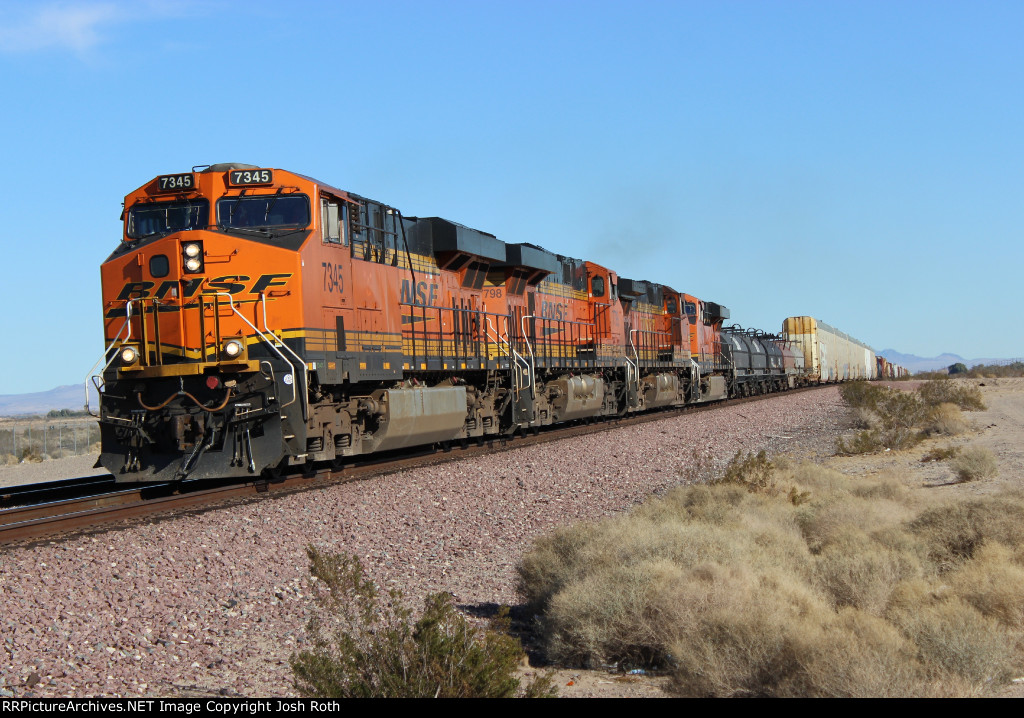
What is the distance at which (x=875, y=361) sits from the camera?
261 feet

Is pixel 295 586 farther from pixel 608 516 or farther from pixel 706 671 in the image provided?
pixel 608 516

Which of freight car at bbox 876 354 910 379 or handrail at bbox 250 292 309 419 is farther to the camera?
freight car at bbox 876 354 910 379

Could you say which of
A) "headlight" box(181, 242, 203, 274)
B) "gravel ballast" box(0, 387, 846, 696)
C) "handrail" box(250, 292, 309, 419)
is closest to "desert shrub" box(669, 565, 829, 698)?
"gravel ballast" box(0, 387, 846, 696)

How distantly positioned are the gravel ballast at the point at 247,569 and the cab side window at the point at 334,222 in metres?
3.30

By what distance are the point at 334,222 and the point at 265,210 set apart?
97 centimetres

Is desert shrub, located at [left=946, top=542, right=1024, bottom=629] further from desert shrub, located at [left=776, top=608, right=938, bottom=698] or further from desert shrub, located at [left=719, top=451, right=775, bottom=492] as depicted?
desert shrub, located at [left=719, top=451, right=775, bottom=492]

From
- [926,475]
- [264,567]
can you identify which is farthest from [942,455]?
[264,567]

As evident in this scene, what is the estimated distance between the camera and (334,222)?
12461 mm

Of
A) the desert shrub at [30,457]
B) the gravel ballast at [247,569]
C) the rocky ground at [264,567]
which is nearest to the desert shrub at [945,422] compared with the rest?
the rocky ground at [264,567]

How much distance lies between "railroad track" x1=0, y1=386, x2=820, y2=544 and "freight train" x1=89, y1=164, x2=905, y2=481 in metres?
0.31

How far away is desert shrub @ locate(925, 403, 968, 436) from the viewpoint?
20578mm

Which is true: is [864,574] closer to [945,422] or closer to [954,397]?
[945,422]

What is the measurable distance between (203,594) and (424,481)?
575cm

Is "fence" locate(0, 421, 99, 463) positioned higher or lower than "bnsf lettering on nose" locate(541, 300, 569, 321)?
lower
